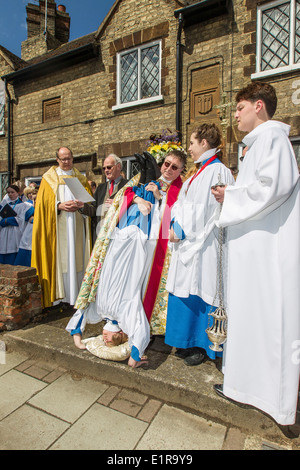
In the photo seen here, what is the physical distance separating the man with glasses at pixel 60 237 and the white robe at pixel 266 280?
2430 millimetres

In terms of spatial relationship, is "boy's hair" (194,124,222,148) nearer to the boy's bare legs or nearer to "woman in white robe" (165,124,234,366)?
"woman in white robe" (165,124,234,366)

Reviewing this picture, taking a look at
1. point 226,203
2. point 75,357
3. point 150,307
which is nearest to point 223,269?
point 226,203

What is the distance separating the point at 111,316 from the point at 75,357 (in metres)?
0.56

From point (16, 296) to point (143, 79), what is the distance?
731 cm

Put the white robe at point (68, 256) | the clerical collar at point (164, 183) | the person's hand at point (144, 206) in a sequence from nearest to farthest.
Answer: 1. the person's hand at point (144, 206)
2. the clerical collar at point (164, 183)
3. the white robe at point (68, 256)

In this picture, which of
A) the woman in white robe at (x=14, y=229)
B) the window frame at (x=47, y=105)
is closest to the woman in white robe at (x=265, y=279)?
the woman in white robe at (x=14, y=229)

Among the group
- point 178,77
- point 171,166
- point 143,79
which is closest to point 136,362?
point 171,166

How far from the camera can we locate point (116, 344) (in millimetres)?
2574

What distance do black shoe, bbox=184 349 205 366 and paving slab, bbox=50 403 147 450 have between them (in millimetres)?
686

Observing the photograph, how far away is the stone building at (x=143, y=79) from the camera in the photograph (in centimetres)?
646

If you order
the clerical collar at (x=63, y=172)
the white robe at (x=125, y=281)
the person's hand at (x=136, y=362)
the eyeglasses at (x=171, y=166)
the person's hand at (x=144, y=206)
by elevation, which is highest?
the clerical collar at (x=63, y=172)

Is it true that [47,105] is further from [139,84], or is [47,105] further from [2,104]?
[139,84]

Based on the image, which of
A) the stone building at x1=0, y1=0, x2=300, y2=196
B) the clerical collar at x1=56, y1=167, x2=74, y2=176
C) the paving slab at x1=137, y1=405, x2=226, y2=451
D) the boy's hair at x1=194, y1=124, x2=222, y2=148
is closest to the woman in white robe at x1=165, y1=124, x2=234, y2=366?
the boy's hair at x1=194, y1=124, x2=222, y2=148

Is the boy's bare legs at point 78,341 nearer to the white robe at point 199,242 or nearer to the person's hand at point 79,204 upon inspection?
the white robe at point 199,242
